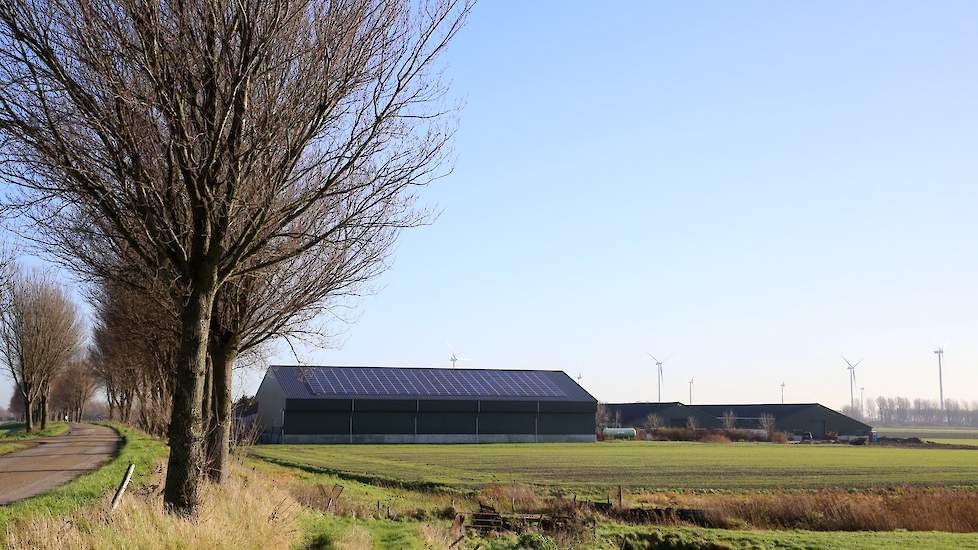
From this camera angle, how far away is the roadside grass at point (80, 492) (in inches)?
456

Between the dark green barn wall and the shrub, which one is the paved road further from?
the shrub

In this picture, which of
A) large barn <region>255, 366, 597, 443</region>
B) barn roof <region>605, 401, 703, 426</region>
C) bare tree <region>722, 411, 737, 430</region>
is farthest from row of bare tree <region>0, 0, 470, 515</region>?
barn roof <region>605, 401, 703, 426</region>

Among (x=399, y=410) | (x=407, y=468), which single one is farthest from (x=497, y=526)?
(x=399, y=410)

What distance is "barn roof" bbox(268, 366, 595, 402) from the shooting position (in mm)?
90250

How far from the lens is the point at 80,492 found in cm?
1730

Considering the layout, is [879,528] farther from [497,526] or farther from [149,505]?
[149,505]

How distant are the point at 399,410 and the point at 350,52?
80490 millimetres

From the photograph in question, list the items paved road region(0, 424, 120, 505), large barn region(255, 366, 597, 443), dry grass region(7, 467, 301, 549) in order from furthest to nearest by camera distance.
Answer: large barn region(255, 366, 597, 443) → paved road region(0, 424, 120, 505) → dry grass region(7, 467, 301, 549)

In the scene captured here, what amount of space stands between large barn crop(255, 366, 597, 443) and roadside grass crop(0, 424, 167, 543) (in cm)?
5547

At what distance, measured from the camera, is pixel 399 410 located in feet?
295

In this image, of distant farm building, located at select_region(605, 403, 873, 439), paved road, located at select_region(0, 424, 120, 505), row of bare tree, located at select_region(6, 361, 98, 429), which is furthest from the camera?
distant farm building, located at select_region(605, 403, 873, 439)

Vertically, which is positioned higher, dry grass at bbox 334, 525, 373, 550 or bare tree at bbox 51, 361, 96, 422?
bare tree at bbox 51, 361, 96, 422

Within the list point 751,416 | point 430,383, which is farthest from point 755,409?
point 430,383

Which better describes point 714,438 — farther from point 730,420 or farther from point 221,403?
point 221,403
